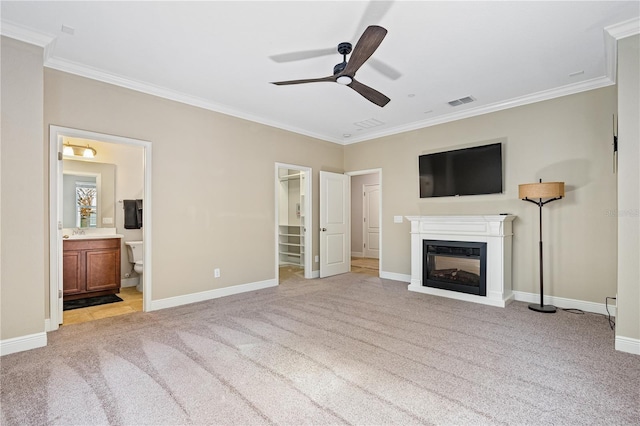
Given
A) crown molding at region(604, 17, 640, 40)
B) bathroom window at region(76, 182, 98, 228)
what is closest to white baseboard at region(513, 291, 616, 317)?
crown molding at region(604, 17, 640, 40)

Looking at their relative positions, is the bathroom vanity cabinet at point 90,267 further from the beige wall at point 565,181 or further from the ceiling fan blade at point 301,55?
the beige wall at point 565,181

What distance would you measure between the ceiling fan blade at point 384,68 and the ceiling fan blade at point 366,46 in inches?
30.2

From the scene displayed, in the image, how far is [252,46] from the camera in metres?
2.90

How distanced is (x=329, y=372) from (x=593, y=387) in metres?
1.78

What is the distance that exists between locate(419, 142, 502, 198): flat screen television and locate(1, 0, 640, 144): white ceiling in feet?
2.35

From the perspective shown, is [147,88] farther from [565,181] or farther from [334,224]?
[565,181]

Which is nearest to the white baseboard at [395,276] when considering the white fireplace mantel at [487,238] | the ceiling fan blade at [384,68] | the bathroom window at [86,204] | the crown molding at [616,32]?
the white fireplace mantel at [487,238]

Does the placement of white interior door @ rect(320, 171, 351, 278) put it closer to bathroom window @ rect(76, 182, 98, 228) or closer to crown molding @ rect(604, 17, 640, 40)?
bathroom window @ rect(76, 182, 98, 228)

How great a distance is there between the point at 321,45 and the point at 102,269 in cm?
436

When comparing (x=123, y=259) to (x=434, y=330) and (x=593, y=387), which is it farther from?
(x=593, y=387)

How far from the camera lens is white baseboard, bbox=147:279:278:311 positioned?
12.6 ft

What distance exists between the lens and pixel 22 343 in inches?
104

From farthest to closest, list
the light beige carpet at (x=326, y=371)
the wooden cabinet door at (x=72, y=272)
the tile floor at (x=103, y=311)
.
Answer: the wooden cabinet door at (x=72, y=272) < the tile floor at (x=103, y=311) < the light beige carpet at (x=326, y=371)

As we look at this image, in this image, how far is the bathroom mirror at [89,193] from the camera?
488cm
